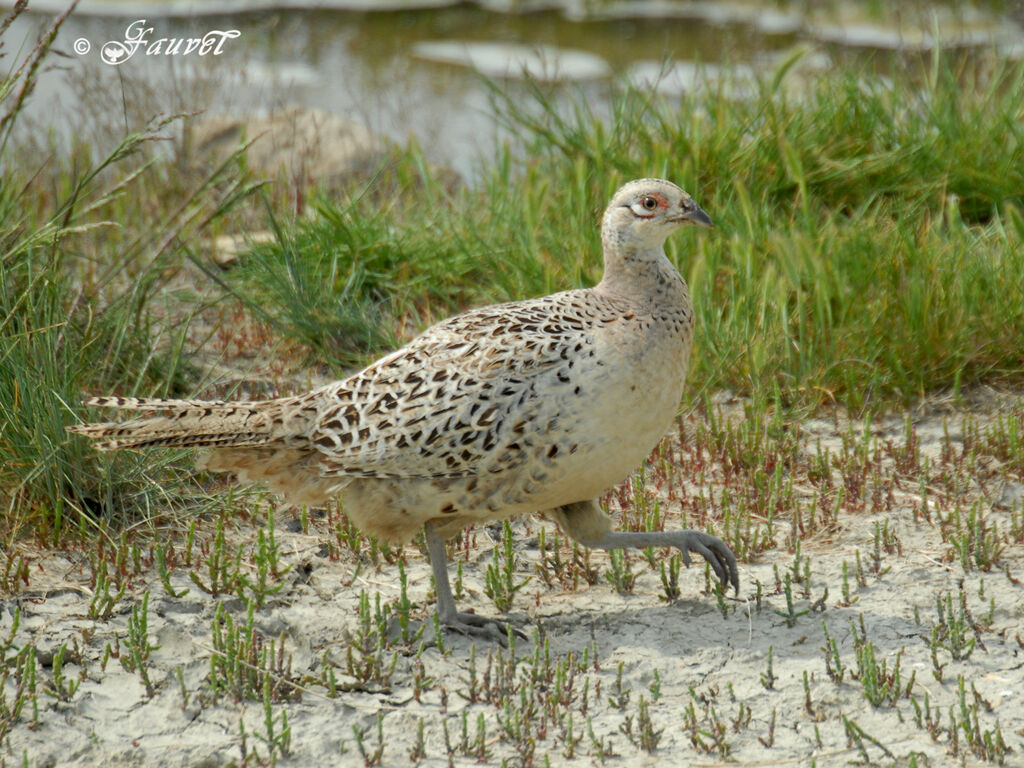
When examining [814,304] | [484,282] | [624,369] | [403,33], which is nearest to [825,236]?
[814,304]

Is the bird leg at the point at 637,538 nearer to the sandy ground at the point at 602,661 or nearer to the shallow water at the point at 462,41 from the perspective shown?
the sandy ground at the point at 602,661

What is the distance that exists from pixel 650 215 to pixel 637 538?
3.43 feet

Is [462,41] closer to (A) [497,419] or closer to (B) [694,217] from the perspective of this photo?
(B) [694,217]

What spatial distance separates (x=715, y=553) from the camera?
4219mm

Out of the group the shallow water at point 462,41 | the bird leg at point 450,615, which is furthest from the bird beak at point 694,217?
the shallow water at point 462,41

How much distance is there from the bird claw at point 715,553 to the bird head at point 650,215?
0.95 meters

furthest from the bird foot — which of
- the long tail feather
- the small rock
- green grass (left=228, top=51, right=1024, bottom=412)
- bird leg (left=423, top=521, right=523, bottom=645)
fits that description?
the small rock

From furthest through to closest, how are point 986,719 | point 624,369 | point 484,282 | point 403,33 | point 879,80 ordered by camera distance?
point 403,33 < point 879,80 < point 484,282 < point 624,369 < point 986,719

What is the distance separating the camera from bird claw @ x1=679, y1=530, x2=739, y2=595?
13.6ft

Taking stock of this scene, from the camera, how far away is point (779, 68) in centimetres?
644

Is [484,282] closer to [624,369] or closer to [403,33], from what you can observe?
[624,369]

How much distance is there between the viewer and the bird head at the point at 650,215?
426 centimetres

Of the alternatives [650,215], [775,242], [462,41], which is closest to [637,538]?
[650,215]

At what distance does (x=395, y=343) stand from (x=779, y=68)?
2338 millimetres
